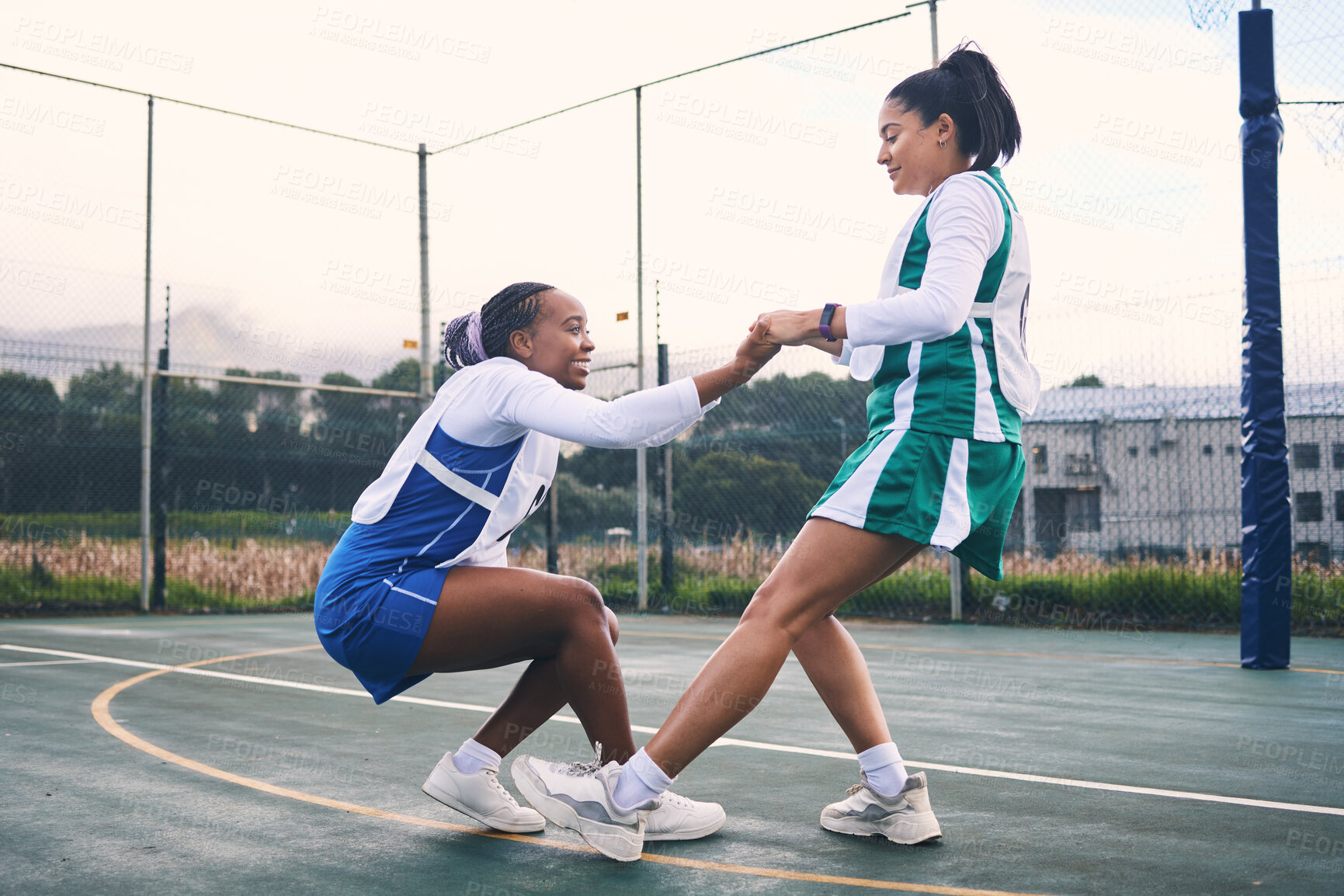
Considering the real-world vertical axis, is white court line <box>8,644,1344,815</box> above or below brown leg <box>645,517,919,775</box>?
below

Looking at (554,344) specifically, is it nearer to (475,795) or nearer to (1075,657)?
(475,795)

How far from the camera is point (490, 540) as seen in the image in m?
2.59

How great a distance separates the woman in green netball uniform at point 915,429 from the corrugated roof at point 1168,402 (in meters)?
5.08

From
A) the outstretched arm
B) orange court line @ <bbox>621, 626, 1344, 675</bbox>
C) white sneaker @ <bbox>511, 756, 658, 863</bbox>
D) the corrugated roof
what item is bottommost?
orange court line @ <bbox>621, 626, 1344, 675</bbox>

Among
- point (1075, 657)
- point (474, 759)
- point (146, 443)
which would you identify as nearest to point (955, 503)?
point (474, 759)

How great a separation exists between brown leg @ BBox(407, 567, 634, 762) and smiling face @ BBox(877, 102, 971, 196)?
1.26 meters

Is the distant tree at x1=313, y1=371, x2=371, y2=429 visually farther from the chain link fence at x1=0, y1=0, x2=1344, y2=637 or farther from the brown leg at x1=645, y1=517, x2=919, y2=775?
the brown leg at x1=645, y1=517, x2=919, y2=775

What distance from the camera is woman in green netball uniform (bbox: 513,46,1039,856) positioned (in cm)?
237

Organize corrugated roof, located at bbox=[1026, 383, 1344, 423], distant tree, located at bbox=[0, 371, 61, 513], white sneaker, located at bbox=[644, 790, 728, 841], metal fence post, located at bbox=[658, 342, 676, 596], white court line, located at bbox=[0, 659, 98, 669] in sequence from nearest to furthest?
white sneaker, located at bbox=[644, 790, 728, 841] → white court line, located at bbox=[0, 659, 98, 669] → corrugated roof, located at bbox=[1026, 383, 1344, 423] → distant tree, located at bbox=[0, 371, 61, 513] → metal fence post, located at bbox=[658, 342, 676, 596]

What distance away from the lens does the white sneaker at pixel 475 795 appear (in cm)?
273

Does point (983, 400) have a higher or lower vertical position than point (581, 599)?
higher

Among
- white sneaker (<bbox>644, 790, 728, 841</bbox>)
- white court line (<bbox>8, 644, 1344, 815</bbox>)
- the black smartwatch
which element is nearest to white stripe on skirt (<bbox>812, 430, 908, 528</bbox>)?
the black smartwatch

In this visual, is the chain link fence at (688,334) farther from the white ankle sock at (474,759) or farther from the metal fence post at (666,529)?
the white ankle sock at (474,759)

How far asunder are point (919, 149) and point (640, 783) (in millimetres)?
1621
